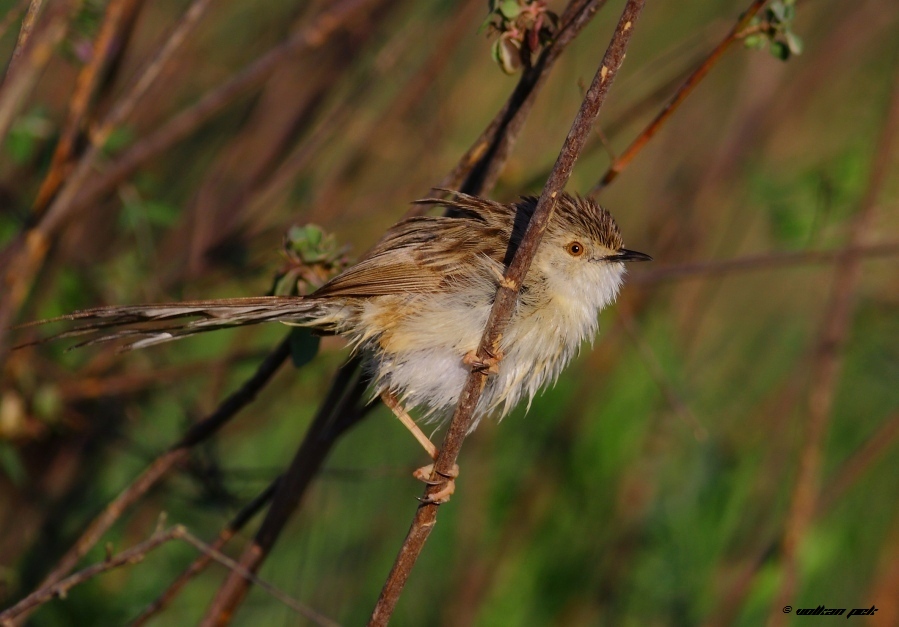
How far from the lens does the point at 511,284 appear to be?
2.37 meters

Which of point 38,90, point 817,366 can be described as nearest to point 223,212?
point 38,90

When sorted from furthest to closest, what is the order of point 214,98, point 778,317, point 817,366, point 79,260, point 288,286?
point 778,317 → point 79,260 → point 817,366 → point 214,98 → point 288,286

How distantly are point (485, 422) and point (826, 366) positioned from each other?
6.13ft

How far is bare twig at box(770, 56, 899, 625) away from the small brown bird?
4.46ft

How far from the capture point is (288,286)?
296 centimetres

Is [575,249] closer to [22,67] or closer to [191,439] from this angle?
[191,439]

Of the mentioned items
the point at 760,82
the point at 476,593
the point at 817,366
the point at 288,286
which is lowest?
the point at 476,593

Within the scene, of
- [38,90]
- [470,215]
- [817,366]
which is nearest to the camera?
[470,215]

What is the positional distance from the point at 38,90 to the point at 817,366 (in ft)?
15.5

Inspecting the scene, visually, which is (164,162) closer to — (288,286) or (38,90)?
(38,90)

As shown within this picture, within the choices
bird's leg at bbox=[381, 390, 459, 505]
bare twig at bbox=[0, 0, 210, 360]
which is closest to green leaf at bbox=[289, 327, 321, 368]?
bird's leg at bbox=[381, 390, 459, 505]

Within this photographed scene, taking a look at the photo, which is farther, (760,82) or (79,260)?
(760,82)

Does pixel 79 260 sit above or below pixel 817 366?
below

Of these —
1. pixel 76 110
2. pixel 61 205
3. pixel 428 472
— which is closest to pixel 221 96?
pixel 76 110
